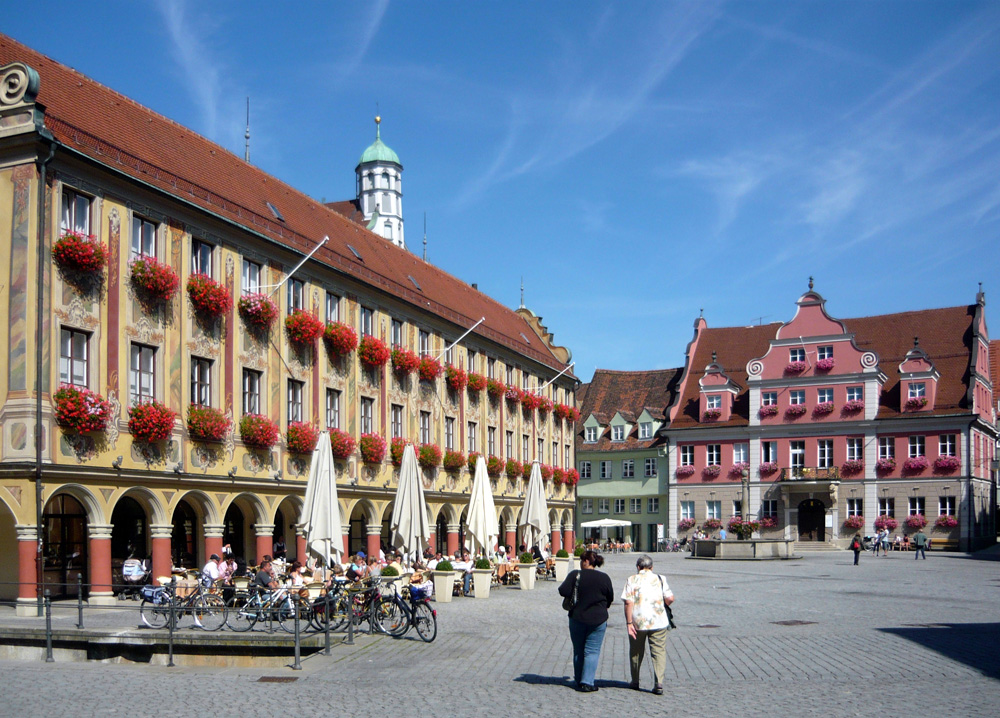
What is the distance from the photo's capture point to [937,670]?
15.8 m

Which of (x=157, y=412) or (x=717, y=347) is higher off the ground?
(x=717, y=347)

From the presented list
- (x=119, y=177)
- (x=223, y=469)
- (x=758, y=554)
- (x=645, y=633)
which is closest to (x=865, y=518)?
(x=758, y=554)

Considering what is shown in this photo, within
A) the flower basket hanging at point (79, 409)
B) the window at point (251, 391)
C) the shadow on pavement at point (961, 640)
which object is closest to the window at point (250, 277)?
the window at point (251, 391)

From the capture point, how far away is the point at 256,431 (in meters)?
32.1

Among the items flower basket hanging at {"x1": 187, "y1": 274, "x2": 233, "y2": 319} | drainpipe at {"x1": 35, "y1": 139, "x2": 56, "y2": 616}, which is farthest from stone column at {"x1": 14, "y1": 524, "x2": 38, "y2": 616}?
flower basket hanging at {"x1": 187, "y1": 274, "x2": 233, "y2": 319}

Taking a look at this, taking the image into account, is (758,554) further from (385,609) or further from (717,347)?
(385,609)

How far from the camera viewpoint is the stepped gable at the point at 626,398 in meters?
78.2

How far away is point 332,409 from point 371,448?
2376 mm

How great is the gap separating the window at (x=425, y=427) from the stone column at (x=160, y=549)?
16.4 m

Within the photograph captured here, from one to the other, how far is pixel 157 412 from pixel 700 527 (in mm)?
50364

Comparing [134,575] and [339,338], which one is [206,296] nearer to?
[339,338]

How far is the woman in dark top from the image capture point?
13570 millimetres

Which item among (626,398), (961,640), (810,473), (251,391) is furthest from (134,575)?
(626,398)

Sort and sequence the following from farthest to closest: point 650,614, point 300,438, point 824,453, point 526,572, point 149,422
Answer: point 824,453 < point 300,438 < point 526,572 < point 149,422 < point 650,614
